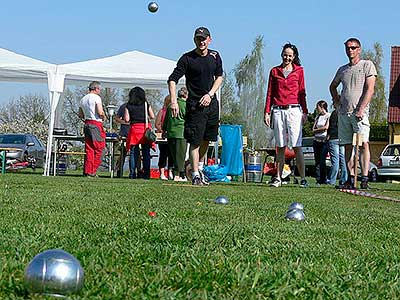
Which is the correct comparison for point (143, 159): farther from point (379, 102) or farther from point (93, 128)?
point (379, 102)

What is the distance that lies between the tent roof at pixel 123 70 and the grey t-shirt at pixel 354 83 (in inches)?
326

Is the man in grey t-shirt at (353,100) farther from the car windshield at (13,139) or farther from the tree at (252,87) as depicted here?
the tree at (252,87)

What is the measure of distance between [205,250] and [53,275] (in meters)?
1.37

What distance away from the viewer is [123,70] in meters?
19.1

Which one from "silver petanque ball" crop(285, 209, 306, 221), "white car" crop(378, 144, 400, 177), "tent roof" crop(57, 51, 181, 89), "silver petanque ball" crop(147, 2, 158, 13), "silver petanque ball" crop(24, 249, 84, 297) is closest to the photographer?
"silver petanque ball" crop(24, 249, 84, 297)

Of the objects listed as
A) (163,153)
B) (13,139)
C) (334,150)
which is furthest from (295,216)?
(13,139)

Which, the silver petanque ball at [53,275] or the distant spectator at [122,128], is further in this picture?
the distant spectator at [122,128]

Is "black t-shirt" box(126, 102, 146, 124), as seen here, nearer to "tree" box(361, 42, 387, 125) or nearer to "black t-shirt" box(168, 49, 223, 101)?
"black t-shirt" box(168, 49, 223, 101)

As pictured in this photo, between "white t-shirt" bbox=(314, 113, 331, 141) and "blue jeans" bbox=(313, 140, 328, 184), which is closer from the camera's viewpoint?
"blue jeans" bbox=(313, 140, 328, 184)

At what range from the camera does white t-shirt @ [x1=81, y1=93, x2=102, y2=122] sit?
621 inches

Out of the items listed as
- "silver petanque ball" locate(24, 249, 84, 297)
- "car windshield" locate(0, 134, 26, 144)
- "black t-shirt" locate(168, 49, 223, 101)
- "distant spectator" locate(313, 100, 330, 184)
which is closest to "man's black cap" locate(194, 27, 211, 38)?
"black t-shirt" locate(168, 49, 223, 101)

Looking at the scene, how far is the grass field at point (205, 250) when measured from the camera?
262 cm

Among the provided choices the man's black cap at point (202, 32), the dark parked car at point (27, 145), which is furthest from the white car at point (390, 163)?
the man's black cap at point (202, 32)

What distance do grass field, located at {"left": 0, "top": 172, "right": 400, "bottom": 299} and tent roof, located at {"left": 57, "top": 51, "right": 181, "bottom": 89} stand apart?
12768 millimetres
